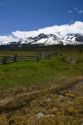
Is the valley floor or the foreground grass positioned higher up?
the valley floor

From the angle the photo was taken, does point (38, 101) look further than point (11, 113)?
Yes

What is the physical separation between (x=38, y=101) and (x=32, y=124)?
412cm

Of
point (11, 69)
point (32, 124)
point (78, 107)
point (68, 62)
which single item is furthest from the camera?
point (68, 62)

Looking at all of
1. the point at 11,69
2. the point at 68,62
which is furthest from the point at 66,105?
the point at 68,62

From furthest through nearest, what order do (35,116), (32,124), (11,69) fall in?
1. (11,69)
2. (35,116)
3. (32,124)

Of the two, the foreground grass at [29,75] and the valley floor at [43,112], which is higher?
the valley floor at [43,112]

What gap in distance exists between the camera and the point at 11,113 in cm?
1302

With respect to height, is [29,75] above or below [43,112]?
below

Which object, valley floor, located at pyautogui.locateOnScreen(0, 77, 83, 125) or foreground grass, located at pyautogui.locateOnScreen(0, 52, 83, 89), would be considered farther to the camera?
foreground grass, located at pyautogui.locateOnScreen(0, 52, 83, 89)

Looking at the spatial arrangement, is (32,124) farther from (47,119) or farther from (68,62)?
(68,62)

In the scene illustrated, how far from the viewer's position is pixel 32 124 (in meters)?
10.7

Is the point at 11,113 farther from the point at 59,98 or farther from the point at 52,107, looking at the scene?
the point at 59,98

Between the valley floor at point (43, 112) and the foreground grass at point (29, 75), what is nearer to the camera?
the valley floor at point (43, 112)

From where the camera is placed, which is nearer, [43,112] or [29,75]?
[43,112]
